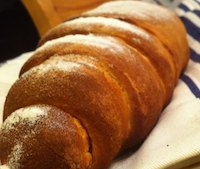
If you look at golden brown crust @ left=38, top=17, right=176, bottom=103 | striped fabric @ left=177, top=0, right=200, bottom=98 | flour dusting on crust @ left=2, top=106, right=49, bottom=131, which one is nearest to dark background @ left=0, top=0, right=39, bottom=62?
striped fabric @ left=177, top=0, right=200, bottom=98

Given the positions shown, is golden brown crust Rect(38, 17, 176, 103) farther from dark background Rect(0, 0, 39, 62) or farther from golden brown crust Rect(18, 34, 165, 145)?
dark background Rect(0, 0, 39, 62)

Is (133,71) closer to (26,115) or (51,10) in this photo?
(26,115)

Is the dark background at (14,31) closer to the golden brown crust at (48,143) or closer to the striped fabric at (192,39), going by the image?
the striped fabric at (192,39)

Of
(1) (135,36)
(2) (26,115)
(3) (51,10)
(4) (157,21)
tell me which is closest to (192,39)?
(4) (157,21)

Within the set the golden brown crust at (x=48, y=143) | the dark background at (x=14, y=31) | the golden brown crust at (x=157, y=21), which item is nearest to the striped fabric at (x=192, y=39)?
the golden brown crust at (x=157, y=21)

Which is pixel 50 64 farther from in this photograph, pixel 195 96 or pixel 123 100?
pixel 195 96

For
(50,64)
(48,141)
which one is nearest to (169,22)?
(50,64)
